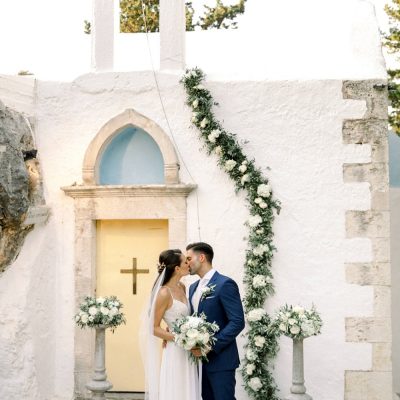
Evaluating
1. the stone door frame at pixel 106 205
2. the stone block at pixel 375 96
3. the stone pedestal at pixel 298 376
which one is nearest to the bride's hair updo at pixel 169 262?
the stone door frame at pixel 106 205

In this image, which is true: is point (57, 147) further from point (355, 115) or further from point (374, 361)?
point (374, 361)

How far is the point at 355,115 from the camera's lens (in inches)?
251

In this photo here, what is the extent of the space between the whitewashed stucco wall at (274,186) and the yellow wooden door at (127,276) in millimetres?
377

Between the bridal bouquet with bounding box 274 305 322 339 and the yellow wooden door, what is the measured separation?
5.87 feet

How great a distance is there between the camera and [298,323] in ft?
17.5

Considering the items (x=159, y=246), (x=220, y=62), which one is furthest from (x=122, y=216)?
(x=220, y=62)

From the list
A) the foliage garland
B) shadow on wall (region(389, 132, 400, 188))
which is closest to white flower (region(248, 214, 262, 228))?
the foliage garland

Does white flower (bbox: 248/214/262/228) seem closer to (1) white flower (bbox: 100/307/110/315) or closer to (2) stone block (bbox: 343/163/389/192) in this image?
(2) stone block (bbox: 343/163/389/192)

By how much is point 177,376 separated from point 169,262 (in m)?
0.95

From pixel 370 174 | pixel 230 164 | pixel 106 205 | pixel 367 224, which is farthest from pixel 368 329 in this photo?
pixel 106 205

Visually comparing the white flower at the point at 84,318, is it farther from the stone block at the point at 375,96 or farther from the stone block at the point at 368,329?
the stone block at the point at 375,96

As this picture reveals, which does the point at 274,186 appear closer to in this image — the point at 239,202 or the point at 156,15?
the point at 239,202

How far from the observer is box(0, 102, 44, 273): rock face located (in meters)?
5.77

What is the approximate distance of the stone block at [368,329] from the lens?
6.26 metres
